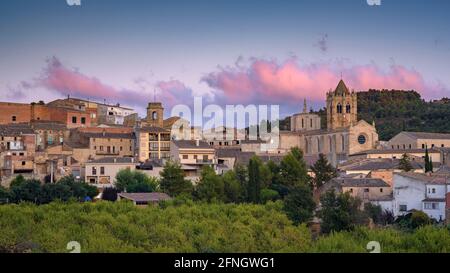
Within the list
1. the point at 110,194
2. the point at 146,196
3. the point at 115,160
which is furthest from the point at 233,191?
the point at 115,160

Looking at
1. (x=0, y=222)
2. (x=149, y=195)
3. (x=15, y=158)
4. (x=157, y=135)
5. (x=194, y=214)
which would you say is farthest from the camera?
(x=157, y=135)

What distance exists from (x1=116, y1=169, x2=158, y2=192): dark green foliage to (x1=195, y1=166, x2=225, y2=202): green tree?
6.84ft

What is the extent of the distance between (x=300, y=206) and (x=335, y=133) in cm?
1957

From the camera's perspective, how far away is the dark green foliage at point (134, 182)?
27953mm

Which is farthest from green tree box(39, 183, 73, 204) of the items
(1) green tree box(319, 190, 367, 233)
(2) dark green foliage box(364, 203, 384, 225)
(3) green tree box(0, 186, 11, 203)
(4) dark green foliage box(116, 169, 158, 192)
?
(2) dark green foliage box(364, 203, 384, 225)

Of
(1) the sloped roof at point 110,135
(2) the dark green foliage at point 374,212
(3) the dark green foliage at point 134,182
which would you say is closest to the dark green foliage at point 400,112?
(1) the sloped roof at point 110,135

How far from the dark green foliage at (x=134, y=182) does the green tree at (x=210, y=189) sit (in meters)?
2.08

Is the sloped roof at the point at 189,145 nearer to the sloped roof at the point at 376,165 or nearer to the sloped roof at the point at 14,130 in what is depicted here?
the sloped roof at the point at 376,165

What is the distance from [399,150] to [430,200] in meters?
12.4

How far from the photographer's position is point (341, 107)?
151 ft

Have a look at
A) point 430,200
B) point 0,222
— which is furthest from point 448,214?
point 0,222

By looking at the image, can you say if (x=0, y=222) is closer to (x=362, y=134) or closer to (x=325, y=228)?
(x=325, y=228)

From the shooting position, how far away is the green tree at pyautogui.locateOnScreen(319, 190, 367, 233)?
65.2ft
